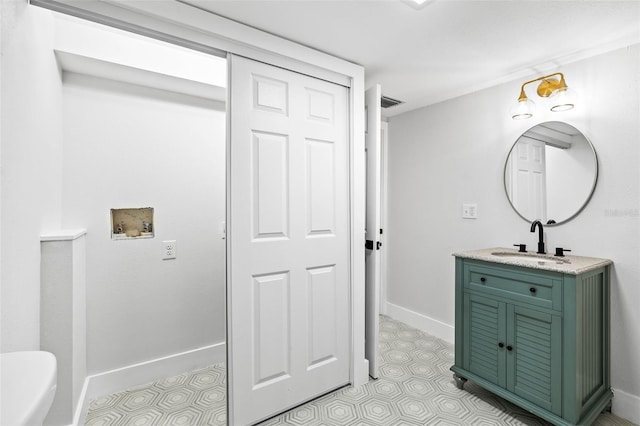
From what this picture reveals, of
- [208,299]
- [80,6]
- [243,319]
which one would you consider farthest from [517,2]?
[208,299]

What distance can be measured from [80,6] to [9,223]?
3.17 ft

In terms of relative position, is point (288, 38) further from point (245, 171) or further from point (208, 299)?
point (208, 299)

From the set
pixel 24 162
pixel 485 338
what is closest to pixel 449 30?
pixel 485 338

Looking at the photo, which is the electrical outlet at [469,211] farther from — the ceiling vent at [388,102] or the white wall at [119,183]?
the white wall at [119,183]

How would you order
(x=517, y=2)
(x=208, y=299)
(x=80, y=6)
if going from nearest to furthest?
(x=80, y=6) → (x=517, y=2) → (x=208, y=299)

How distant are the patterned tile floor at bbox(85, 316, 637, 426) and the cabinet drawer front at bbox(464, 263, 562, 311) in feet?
2.35

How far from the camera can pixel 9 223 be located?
3.78ft

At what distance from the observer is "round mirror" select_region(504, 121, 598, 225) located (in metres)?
2.08

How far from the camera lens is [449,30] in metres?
1.81

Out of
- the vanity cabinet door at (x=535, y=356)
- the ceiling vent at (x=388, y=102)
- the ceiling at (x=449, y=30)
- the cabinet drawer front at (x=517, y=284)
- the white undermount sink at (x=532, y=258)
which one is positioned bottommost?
the vanity cabinet door at (x=535, y=356)

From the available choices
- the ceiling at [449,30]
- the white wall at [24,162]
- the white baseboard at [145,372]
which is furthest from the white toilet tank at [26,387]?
the ceiling at [449,30]

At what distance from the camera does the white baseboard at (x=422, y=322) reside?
2.95 metres

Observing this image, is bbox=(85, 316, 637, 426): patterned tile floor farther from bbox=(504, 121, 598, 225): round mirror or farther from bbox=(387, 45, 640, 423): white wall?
bbox=(504, 121, 598, 225): round mirror

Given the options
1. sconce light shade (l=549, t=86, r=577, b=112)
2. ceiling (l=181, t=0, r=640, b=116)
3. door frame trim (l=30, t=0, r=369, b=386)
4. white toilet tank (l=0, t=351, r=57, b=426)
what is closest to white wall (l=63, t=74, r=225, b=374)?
door frame trim (l=30, t=0, r=369, b=386)
